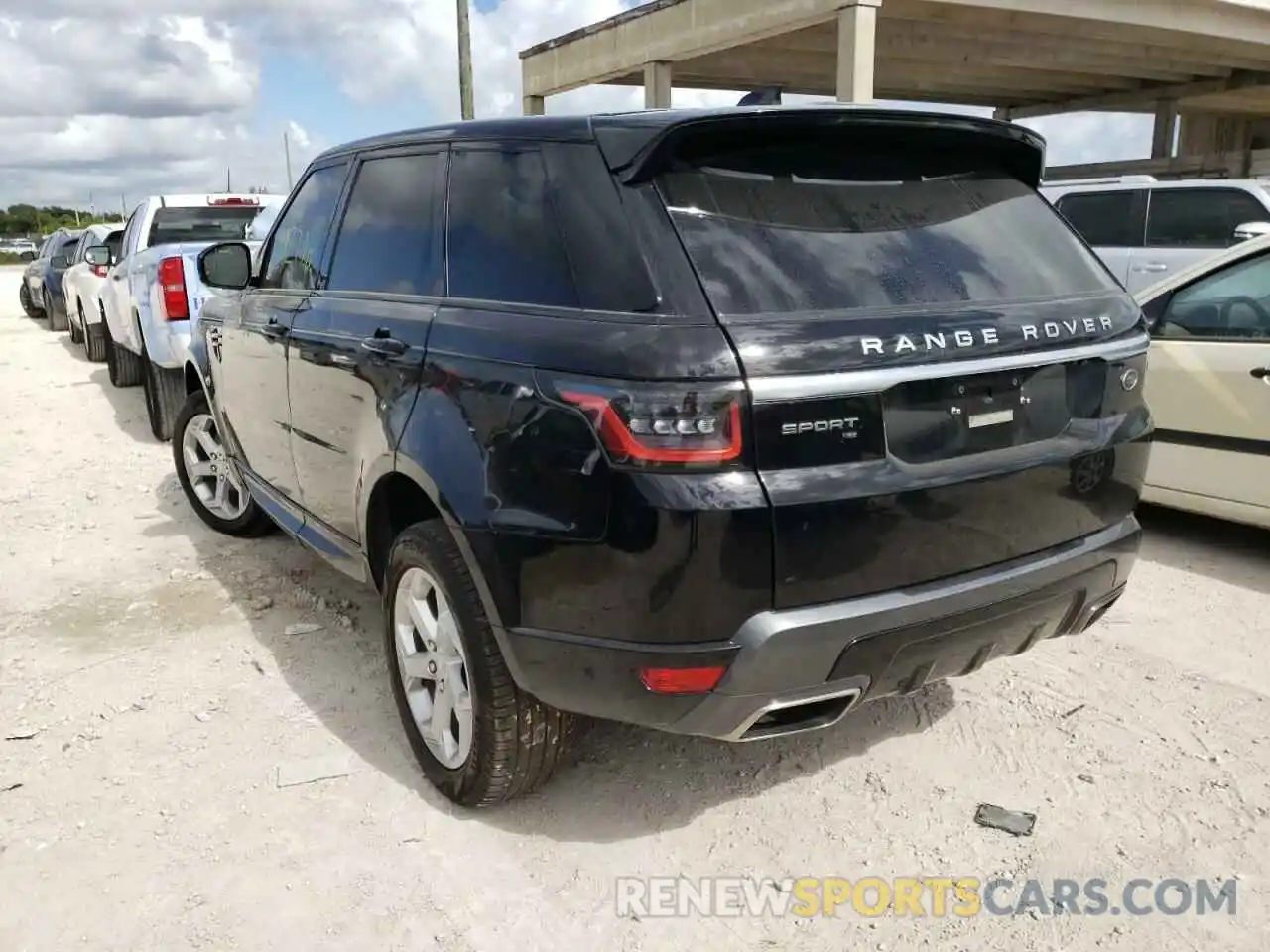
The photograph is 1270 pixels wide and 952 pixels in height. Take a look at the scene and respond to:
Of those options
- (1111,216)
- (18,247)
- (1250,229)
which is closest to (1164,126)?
(1111,216)

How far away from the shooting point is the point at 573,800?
315cm

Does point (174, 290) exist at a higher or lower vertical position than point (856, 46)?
lower

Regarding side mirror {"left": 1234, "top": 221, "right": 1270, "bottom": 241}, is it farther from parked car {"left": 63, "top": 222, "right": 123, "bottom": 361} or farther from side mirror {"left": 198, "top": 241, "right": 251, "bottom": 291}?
parked car {"left": 63, "top": 222, "right": 123, "bottom": 361}

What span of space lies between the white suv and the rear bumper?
25.2 feet

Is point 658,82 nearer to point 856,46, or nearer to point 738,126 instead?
point 856,46

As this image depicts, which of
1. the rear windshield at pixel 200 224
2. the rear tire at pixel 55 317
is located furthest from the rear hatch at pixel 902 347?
the rear tire at pixel 55 317

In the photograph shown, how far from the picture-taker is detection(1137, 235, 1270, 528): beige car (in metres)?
4.77

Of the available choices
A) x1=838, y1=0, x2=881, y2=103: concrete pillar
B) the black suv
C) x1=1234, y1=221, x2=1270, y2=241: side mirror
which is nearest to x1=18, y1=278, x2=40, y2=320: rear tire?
x1=838, y1=0, x2=881, y2=103: concrete pillar

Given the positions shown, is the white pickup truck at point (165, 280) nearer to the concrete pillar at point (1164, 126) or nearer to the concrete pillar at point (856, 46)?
the concrete pillar at point (856, 46)

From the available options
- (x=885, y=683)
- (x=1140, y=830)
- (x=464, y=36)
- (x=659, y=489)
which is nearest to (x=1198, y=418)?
(x=1140, y=830)

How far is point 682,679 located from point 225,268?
330 centimetres

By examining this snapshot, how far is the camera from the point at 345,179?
3.92 meters

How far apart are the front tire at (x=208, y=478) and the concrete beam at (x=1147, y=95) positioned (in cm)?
2428

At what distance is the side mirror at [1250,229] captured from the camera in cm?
868
